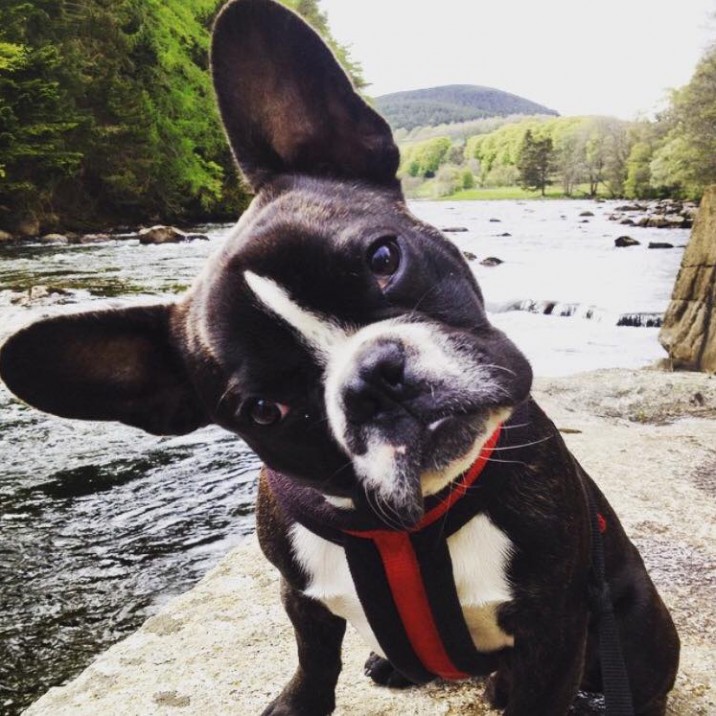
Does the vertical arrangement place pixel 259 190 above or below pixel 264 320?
above

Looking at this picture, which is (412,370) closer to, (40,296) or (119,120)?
(40,296)

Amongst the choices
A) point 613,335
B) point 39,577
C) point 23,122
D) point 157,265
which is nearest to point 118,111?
point 23,122

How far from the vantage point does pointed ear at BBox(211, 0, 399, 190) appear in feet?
6.89

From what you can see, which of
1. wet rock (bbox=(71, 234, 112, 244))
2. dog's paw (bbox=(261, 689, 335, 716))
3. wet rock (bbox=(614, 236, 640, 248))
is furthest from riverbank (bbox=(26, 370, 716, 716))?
wet rock (bbox=(614, 236, 640, 248))

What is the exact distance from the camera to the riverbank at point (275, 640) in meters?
2.66

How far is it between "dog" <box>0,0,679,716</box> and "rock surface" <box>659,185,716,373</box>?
25.1 feet

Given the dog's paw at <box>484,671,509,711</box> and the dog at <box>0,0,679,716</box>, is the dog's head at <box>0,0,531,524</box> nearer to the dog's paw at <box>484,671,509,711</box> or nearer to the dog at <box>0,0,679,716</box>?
the dog at <box>0,0,679,716</box>

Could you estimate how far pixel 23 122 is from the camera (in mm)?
28062

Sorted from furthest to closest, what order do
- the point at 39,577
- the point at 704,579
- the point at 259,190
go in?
the point at 39,577
the point at 704,579
the point at 259,190

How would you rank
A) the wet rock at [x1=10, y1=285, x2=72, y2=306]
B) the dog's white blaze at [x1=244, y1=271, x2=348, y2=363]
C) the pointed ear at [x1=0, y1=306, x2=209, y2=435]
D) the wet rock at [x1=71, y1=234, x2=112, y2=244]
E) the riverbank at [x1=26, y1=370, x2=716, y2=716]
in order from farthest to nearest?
the wet rock at [x1=71, y1=234, x2=112, y2=244], the wet rock at [x1=10, y1=285, x2=72, y2=306], the riverbank at [x1=26, y1=370, x2=716, y2=716], the pointed ear at [x1=0, y1=306, x2=209, y2=435], the dog's white blaze at [x1=244, y1=271, x2=348, y2=363]

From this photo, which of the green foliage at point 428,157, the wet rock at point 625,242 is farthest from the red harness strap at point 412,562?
the green foliage at point 428,157

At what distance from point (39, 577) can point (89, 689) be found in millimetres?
2063

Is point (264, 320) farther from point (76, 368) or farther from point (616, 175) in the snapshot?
point (616, 175)

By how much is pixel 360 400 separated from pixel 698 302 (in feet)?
28.2
